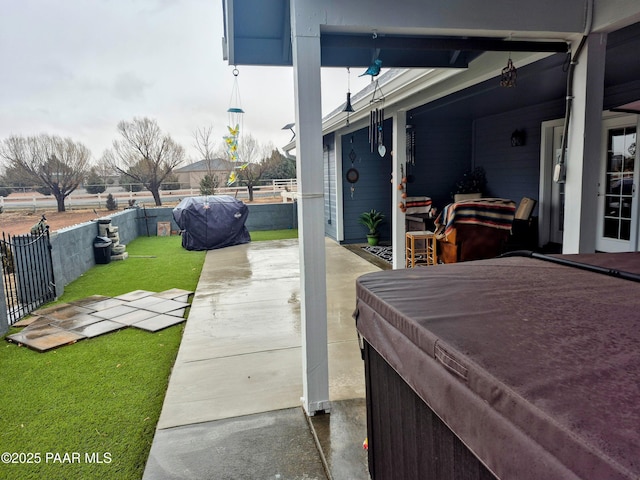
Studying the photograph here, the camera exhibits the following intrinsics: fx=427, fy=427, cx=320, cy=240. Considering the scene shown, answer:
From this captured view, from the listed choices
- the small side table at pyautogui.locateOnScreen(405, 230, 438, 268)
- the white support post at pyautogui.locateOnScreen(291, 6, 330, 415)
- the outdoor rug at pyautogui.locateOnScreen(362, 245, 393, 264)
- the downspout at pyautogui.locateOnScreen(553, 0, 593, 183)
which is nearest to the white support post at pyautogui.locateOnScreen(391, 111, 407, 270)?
the small side table at pyautogui.locateOnScreen(405, 230, 438, 268)

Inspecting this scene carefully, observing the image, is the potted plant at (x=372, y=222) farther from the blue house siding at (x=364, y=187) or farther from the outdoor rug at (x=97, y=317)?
the outdoor rug at (x=97, y=317)

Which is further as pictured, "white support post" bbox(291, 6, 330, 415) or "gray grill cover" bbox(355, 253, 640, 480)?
"white support post" bbox(291, 6, 330, 415)

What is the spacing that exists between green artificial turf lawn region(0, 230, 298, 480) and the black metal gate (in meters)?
1.30

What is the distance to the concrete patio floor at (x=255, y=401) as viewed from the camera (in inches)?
85.2

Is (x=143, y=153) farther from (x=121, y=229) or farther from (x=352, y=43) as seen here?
(x=352, y=43)

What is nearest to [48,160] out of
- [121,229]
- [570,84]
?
[121,229]

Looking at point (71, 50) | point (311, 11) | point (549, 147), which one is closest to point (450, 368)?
point (311, 11)

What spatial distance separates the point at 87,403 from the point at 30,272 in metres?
3.13

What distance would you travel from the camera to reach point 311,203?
2475 mm

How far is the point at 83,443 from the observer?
2389 mm

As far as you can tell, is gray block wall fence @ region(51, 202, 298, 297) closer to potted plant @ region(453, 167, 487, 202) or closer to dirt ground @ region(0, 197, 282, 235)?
dirt ground @ region(0, 197, 282, 235)

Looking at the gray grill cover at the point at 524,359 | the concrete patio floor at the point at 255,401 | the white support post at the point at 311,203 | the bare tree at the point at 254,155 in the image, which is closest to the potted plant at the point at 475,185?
the concrete patio floor at the point at 255,401

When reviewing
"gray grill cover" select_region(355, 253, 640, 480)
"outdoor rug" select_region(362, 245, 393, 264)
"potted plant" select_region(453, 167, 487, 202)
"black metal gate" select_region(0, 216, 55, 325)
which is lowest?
"outdoor rug" select_region(362, 245, 393, 264)

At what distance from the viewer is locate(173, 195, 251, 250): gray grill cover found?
911cm
